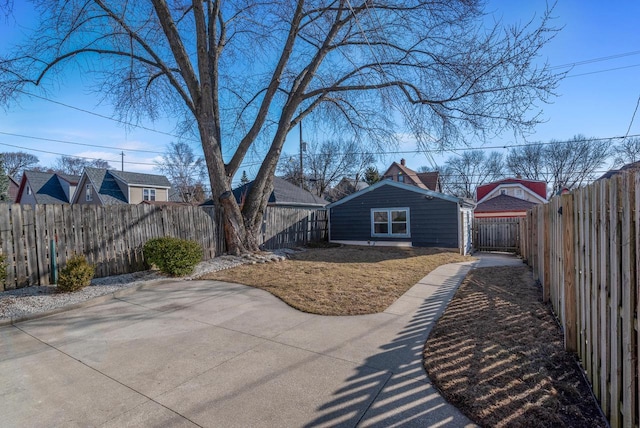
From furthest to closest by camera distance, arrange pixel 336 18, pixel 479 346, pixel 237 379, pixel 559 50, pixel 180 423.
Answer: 1. pixel 336 18
2. pixel 559 50
3. pixel 479 346
4. pixel 237 379
5. pixel 180 423

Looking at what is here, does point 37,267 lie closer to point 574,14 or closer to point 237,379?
point 237,379

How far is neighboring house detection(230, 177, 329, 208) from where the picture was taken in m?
20.1

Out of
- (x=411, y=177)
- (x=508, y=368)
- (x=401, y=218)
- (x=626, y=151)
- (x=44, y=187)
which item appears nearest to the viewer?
(x=508, y=368)

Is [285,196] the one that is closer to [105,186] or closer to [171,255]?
[171,255]

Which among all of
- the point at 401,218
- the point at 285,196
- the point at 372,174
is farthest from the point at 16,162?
the point at 401,218

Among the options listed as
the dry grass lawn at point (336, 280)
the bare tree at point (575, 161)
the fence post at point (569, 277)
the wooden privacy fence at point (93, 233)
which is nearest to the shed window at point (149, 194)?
the wooden privacy fence at point (93, 233)

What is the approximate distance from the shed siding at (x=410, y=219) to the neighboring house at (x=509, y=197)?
35.6 ft

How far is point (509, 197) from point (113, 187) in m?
32.5

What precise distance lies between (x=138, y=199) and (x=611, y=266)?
30301 mm

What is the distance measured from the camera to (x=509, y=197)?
24844 mm

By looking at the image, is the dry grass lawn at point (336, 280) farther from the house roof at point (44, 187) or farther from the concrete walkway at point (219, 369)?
the house roof at point (44, 187)

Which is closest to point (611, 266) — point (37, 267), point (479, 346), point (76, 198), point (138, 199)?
point (479, 346)

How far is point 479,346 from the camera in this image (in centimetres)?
327

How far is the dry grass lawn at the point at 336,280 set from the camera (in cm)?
498
